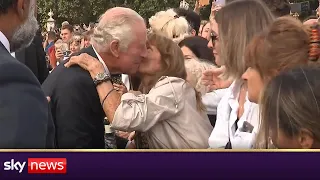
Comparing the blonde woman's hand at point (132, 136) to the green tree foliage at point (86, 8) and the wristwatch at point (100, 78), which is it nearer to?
the wristwatch at point (100, 78)

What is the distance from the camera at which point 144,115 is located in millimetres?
2480

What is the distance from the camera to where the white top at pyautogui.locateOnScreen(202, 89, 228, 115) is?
3039 millimetres

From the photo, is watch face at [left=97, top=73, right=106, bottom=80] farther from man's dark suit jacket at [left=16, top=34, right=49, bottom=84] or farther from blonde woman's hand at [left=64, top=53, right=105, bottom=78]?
man's dark suit jacket at [left=16, top=34, right=49, bottom=84]

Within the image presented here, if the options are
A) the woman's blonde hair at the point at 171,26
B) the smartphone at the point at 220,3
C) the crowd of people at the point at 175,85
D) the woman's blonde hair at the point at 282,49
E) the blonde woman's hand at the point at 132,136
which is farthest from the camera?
the woman's blonde hair at the point at 171,26

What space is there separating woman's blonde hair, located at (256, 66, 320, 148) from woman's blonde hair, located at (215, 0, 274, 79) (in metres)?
0.67

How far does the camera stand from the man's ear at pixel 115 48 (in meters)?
2.66

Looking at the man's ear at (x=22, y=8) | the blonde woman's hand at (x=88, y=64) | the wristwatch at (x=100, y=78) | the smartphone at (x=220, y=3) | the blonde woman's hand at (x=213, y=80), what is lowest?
the blonde woman's hand at (x=213, y=80)

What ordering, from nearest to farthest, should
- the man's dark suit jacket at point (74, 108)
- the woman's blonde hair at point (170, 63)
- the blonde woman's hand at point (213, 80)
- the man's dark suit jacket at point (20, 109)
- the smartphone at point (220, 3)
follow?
the man's dark suit jacket at point (20, 109) < the man's dark suit jacket at point (74, 108) < the woman's blonde hair at point (170, 63) < the blonde woman's hand at point (213, 80) < the smartphone at point (220, 3)

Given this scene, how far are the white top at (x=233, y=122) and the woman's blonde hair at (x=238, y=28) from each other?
0.11m

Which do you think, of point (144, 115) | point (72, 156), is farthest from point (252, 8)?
point (72, 156)

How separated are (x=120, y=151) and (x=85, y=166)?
0.11m

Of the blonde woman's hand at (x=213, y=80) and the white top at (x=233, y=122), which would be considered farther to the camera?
the blonde woman's hand at (x=213, y=80)

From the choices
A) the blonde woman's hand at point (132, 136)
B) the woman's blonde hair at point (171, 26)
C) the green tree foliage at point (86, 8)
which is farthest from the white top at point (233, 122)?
the green tree foliage at point (86, 8)

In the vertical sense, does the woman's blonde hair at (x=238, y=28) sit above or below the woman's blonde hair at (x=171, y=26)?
above
